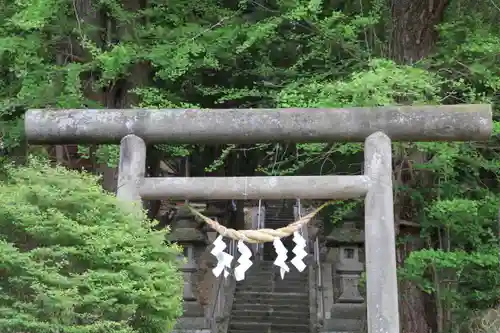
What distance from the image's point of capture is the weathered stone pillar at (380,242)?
5672 mm

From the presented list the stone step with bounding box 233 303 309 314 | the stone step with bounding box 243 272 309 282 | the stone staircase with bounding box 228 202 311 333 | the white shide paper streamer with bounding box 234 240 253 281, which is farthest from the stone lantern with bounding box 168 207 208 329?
the white shide paper streamer with bounding box 234 240 253 281

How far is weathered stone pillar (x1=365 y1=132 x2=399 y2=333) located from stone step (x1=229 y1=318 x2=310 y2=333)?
919cm

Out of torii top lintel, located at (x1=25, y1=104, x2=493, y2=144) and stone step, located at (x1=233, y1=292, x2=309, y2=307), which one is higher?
torii top lintel, located at (x1=25, y1=104, x2=493, y2=144)

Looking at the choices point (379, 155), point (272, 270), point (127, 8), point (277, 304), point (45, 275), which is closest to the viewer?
point (45, 275)

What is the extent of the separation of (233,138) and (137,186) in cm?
102

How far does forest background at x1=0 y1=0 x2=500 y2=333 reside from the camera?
8.34m

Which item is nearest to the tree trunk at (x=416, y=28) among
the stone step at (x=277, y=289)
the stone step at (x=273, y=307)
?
the stone step at (x=273, y=307)

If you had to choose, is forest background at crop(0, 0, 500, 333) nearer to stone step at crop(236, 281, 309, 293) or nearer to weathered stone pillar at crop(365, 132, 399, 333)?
weathered stone pillar at crop(365, 132, 399, 333)

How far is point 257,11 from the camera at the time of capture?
33.1 ft

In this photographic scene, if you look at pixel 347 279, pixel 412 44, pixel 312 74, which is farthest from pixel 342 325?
pixel 412 44

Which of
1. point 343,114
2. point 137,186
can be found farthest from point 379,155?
point 137,186

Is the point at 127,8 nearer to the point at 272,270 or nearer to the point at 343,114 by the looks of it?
the point at 343,114

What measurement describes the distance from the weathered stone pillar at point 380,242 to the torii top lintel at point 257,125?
21 cm

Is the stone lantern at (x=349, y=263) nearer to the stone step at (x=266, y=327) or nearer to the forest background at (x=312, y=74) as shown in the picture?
the stone step at (x=266, y=327)
